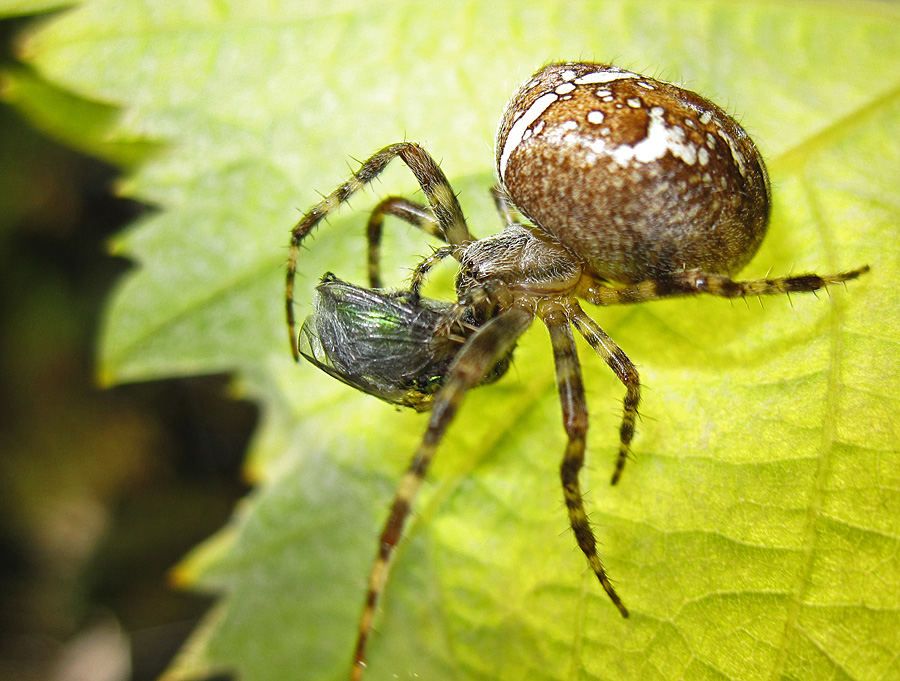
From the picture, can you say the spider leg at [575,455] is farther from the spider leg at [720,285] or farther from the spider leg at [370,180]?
the spider leg at [370,180]

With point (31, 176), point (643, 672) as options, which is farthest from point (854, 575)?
point (31, 176)

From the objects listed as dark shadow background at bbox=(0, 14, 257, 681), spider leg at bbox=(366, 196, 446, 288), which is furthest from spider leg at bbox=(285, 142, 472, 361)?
dark shadow background at bbox=(0, 14, 257, 681)

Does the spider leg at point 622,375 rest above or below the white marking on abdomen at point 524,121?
below

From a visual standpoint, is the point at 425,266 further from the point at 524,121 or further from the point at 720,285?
the point at 720,285

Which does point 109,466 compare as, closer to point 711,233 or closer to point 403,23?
point 403,23

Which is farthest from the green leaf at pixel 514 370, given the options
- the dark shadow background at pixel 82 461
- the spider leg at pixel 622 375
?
the dark shadow background at pixel 82 461

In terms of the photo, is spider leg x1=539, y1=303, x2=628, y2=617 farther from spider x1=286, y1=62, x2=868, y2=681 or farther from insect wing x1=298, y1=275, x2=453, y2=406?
insect wing x1=298, y1=275, x2=453, y2=406

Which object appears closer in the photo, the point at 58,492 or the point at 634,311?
the point at 634,311
